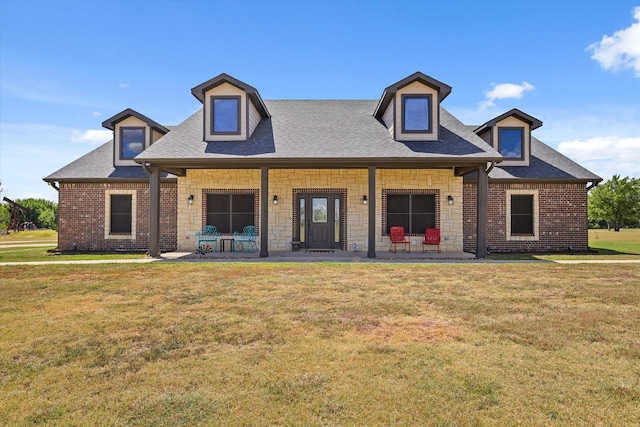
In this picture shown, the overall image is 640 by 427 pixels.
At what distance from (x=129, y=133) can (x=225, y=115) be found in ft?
15.5

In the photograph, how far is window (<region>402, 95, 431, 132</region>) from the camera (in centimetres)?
1291

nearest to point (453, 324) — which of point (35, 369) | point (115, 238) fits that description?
point (35, 369)

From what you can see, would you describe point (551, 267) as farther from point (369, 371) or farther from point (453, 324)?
point (369, 371)

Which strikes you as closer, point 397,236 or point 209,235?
point 397,236

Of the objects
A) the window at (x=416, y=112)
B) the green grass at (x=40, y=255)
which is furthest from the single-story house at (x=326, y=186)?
the green grass at (x=40, y=255)

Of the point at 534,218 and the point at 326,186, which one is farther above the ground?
the point at 326,186

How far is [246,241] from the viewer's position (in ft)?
45.0

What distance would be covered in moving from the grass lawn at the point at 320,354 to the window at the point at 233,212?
6.81 m

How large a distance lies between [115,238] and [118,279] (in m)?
7.59

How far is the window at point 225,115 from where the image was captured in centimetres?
1318

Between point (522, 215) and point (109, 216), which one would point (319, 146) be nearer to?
point (522, 215)

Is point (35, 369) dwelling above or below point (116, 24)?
below

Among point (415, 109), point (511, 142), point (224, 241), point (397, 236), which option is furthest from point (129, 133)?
point (511, 142)

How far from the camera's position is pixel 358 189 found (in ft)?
44.9
